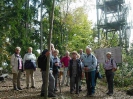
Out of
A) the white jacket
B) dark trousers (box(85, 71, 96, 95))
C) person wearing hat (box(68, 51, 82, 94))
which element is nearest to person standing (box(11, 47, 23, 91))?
the white jacket

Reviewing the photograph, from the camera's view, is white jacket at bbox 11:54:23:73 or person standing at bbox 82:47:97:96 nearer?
person standing at bbox 82:47:97:96

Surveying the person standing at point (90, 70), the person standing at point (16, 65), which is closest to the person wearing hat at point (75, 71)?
the person standing at point (90, 70)

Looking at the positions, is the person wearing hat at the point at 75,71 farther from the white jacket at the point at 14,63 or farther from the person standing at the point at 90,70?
the white jacket at the point at 14,63

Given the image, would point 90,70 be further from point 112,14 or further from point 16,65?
point 112,14

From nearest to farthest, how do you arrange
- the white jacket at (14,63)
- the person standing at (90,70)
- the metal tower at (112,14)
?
the person standing at (90,70)
the white jacket at (14,63)
the metal tower at (112,14)

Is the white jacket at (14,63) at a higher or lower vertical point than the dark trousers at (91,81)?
higher

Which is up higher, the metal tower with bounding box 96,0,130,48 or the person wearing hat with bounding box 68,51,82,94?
the metal tower with bounding box 96,0,130,48

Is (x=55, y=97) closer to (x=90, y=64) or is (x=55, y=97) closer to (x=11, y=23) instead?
(x=90, y=64)

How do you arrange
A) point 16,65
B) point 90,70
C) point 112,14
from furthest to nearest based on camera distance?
point 112,14, point 16,65, point 90,70

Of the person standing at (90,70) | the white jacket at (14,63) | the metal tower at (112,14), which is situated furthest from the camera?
the metal tower at (112,14)

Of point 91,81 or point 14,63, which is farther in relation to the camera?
point 14,63

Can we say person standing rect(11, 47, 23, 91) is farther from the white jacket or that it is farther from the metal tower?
the metal tower

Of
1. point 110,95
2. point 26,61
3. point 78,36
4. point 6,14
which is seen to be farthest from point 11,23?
point 78,36

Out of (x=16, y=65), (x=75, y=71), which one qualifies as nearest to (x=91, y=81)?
(x=75, y=71)
